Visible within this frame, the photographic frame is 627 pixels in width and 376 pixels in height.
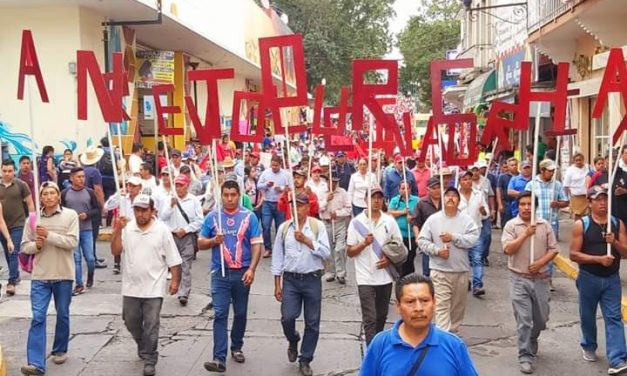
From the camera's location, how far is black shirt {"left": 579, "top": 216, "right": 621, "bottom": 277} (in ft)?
22.8

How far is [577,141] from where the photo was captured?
18797 mm

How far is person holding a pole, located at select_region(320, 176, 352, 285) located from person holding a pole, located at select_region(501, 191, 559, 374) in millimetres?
4168

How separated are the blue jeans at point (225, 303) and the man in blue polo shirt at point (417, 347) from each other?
3.27 meters

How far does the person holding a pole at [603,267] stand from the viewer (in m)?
6.88

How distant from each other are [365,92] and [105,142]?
9.66 m

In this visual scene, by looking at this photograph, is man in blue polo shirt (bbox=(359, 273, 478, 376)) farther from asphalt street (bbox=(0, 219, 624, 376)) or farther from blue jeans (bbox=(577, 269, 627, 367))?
blue jeans (bbox=(577, 269, 627, 367))

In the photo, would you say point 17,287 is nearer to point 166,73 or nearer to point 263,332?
point 263,332

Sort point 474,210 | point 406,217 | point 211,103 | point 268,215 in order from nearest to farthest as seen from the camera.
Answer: point 211,103 < point 406,217 < point 474,210 < point 268,215

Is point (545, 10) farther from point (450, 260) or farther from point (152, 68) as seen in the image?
point (450, 260)

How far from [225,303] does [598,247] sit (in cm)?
333

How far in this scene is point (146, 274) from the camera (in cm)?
682

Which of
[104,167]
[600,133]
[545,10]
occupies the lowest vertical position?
[104,167]

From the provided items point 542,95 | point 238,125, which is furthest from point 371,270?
point 542,95

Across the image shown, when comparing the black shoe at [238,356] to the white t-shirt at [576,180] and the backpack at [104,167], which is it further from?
the white t-shirt at [576,180]
